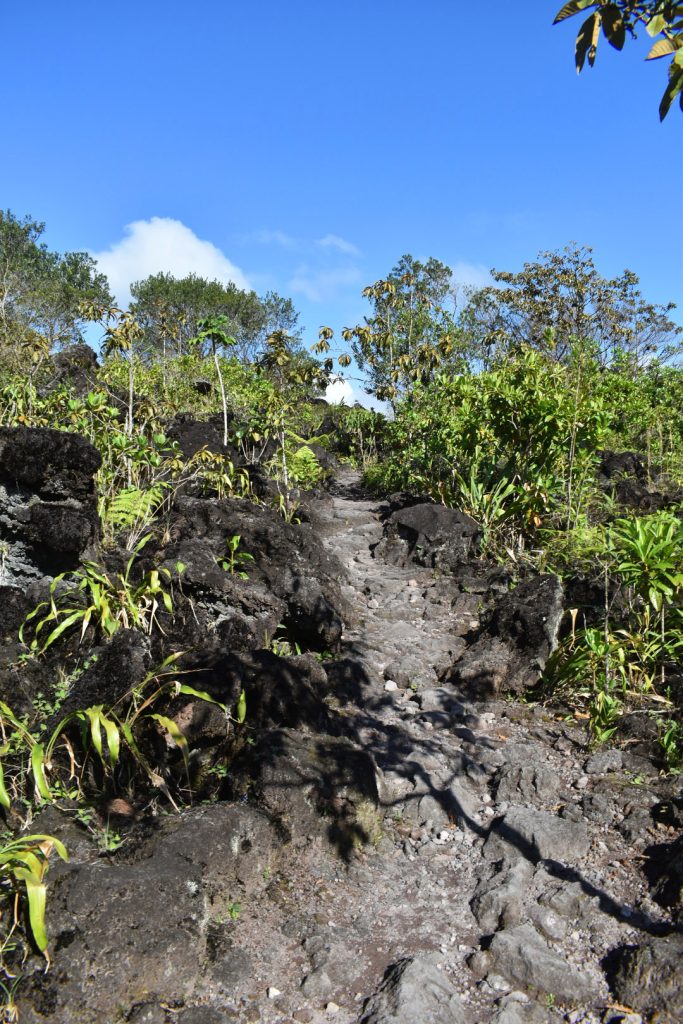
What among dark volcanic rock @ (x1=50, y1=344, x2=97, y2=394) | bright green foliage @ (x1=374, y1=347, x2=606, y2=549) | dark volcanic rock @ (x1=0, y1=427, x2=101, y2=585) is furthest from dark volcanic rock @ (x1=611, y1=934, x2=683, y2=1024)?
dark volcanic rock @ (x1=50, y1=344, x2=97, y2=394)

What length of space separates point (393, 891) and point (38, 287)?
32.4m

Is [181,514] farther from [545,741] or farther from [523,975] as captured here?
[523,975]

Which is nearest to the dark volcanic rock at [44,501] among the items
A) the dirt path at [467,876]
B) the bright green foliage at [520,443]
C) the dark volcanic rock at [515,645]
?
the dirt path at [467,876]

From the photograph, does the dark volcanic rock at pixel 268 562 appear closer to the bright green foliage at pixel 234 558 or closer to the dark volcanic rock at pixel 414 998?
the bright green foliage at pixel 234 558

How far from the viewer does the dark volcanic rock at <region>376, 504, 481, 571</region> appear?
28.1ft

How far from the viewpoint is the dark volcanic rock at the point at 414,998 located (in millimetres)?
2887

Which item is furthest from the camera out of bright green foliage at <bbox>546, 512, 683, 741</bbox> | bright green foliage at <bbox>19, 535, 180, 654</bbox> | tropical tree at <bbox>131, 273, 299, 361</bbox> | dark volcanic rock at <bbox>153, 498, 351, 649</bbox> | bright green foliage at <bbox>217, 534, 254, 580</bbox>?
tropical tree at <bbox>131, 273, 299, 361</bbox>

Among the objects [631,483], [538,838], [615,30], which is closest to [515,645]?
[538,838]

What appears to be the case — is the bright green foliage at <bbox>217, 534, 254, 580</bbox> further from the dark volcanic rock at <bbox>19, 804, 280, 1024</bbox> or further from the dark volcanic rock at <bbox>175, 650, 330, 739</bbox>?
the dark volcanic rock at <bbox>19, 804, 280, 1024</bbox>

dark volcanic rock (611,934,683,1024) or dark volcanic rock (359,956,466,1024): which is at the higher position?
dark volcanic rock (611,934,683,1024)

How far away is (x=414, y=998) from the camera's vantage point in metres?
2.95

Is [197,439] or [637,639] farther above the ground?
[197,439]

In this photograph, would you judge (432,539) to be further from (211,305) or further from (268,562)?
(211,305)

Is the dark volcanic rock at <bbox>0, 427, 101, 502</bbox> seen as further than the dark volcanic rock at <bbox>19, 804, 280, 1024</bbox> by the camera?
Yes
